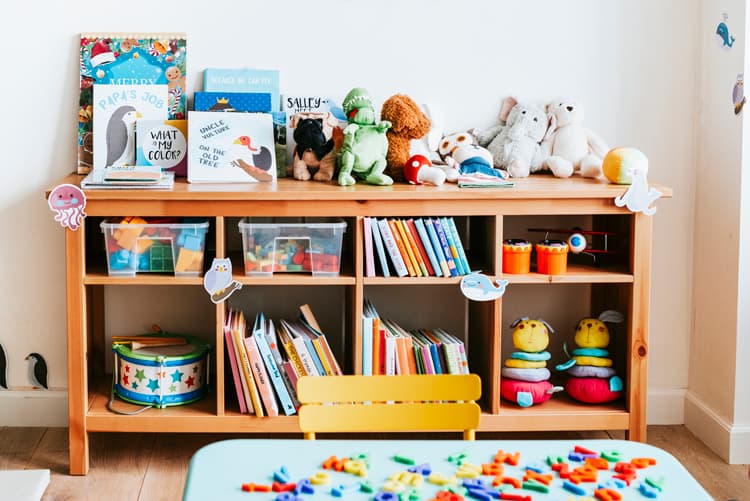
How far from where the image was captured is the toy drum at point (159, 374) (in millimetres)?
2779

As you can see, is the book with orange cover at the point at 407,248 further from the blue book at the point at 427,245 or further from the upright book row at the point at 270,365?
the upright book row at the point at 270,365

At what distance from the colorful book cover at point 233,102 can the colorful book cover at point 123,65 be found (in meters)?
0.08

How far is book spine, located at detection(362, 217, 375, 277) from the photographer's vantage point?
8.68 ft

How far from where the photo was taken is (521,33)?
3021mm

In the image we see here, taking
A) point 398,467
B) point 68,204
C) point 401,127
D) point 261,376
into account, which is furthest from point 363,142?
point 398,467

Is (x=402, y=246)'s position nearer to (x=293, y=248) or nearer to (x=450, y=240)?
(x=450, y=240)

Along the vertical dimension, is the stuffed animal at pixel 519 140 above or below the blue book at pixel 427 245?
above

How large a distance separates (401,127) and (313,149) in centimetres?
26

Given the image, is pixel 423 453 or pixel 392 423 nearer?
pixel 423 453

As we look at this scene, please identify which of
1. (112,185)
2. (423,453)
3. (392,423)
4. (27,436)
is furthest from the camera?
(27,436)

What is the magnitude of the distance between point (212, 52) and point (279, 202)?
628mm

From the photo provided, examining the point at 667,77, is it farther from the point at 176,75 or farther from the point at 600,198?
the point at 176,75

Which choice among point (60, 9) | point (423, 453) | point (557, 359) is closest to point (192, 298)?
point (60, 9)

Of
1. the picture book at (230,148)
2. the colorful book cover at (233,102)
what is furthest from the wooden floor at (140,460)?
A: the colorful book cover at (233,102)
